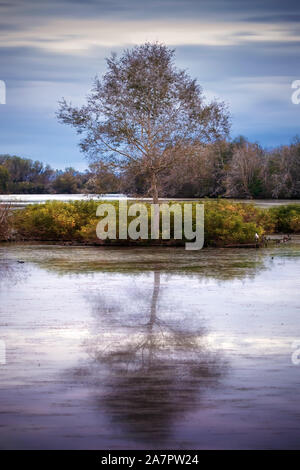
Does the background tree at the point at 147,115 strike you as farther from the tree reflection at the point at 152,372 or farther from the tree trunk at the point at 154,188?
the tree reflection at the point at 152,372

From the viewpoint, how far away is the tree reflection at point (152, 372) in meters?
4.53

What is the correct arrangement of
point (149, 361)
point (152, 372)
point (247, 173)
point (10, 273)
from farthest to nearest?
point (247, 173)
point (10, 273)
point (149, 361)
point (152, 372)

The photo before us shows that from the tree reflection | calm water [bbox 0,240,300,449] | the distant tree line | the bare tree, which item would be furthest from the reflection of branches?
the bare tree

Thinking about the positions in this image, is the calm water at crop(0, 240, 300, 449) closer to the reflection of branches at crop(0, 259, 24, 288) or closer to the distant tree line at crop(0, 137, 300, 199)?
the reflection of branches at crop(0, 259, 24, 288)

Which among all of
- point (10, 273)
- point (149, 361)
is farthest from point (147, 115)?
point (149, 361)

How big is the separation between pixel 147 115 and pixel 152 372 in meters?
16.0

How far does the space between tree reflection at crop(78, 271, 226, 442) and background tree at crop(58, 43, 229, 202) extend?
1332cm

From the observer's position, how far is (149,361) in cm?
603

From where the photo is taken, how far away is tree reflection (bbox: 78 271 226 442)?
4531 millimetres

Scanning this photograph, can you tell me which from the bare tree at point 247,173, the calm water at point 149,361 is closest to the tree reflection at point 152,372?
the calm water at point 149,361

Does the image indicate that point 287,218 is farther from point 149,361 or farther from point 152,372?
point 152,372

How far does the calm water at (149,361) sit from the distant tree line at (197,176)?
30.2 ft

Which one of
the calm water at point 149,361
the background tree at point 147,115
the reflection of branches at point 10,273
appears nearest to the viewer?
the calm water at point 149,361
